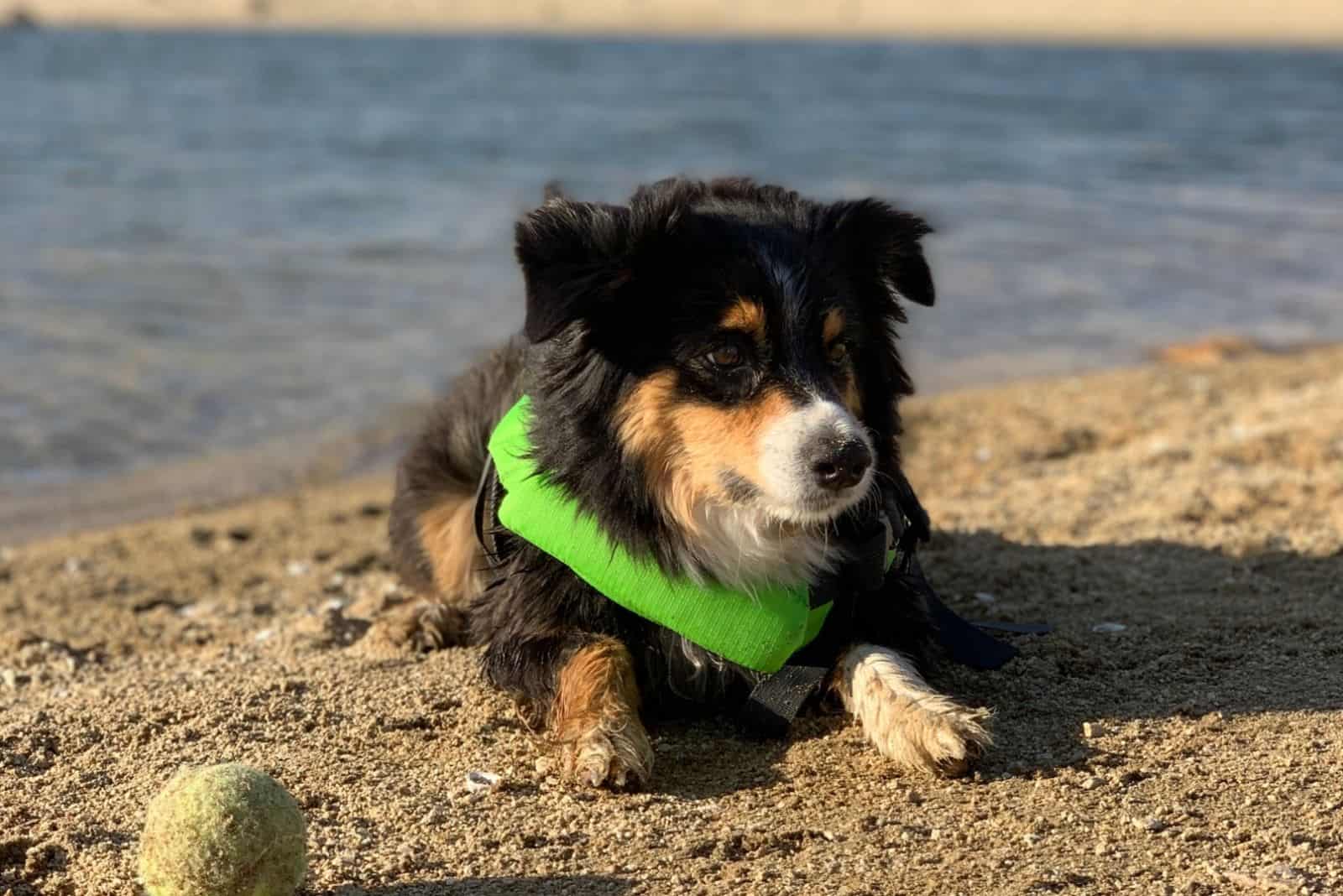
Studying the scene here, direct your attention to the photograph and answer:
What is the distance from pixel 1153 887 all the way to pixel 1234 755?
788mm

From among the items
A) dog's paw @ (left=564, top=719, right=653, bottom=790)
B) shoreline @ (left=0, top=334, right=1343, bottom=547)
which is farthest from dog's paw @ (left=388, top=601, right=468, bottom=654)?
shoreline @ (left=0, top=334, right=1343, bottom=547)

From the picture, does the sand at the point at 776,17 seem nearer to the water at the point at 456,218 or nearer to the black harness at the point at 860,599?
the water at the point at 456,218

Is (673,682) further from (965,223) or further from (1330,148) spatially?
(1330,148)

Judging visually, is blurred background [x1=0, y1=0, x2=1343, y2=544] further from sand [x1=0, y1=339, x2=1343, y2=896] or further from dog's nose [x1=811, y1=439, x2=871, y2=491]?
dog's nose [x1=811, y1=439, x2=871, y2=491]

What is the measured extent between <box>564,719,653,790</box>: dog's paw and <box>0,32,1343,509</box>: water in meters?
5.46

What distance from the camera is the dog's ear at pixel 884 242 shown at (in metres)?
4.20

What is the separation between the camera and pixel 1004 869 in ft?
10.6

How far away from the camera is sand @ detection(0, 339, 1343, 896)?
10.9 ft

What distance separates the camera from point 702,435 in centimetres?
380

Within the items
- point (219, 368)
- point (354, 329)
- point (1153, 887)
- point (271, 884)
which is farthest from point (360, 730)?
point (354, 329)

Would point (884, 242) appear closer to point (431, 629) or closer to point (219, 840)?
point (431, 629)

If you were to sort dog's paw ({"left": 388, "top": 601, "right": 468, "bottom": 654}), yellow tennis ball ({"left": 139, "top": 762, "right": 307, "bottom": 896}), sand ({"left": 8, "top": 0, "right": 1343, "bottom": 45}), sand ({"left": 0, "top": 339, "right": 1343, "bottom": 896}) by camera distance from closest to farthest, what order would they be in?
1. yellow tennis ball ({"left": 139, "top": 762, "right": 307, "bottom": 896})
2. sand ({"left": 0, "top": 339, "right": 1343, "bottom": 896})
3. dog's paw ({"left": 388, "top": 601, "right": 468, "bottom": 654})
4. sand ({"left": 8, "top": 0, "right": 1343, "bottom": 45})

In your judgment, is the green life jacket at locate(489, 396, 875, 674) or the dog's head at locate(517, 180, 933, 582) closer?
the dog's head at locate(517, 180, 933, 582)

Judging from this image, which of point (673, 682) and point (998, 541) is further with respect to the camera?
point (998, 541)
